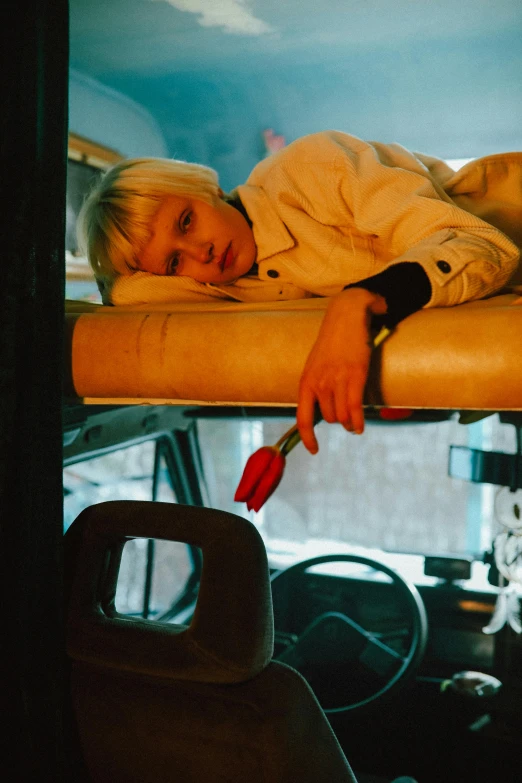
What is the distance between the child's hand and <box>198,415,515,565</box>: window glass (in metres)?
1.91

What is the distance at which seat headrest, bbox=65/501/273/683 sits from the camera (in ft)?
1.88

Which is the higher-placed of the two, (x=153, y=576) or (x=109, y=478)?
(x=109, y=478)

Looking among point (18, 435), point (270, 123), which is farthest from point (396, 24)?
point (18, 435)

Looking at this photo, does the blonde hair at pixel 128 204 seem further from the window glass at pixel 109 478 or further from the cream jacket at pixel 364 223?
the window glass at pixel 109 478

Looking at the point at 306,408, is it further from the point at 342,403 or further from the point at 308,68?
the point at 308,68

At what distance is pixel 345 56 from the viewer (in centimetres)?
264

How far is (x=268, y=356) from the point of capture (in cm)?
66

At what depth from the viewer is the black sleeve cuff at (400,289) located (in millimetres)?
615

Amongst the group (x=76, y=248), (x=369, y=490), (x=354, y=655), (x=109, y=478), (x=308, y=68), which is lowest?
(x=354, y=655)

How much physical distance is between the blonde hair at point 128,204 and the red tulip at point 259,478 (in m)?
0.46

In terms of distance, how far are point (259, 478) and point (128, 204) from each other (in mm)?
516

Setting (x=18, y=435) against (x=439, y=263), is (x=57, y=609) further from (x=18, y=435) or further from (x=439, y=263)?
(x=439, y=263)

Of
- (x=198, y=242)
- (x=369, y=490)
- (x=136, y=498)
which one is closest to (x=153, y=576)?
(x=136, y=498)

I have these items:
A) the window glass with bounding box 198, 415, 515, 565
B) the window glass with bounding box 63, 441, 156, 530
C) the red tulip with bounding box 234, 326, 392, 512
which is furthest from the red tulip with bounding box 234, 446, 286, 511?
the window glass with bounding box 198, 415, 515, 565
